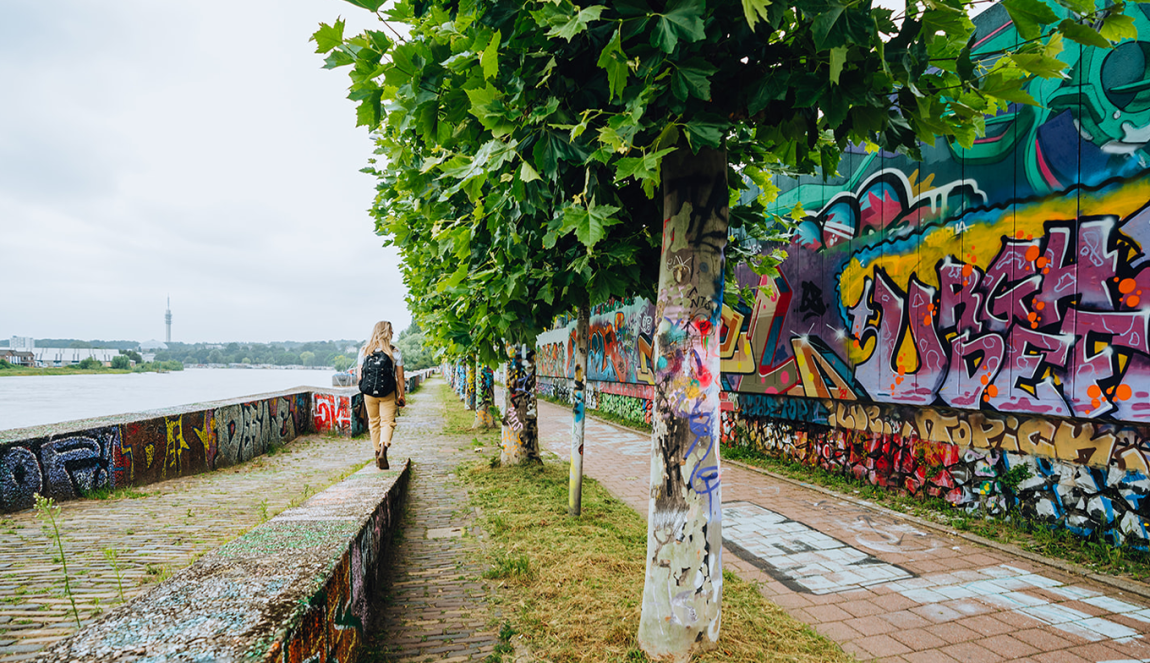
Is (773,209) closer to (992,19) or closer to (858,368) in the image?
(858,368)

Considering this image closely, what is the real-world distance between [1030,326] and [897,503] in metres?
2.58

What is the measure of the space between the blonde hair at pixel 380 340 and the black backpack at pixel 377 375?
0.14m

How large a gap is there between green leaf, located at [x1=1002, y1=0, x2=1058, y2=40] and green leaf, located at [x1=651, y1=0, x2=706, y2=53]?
113cm

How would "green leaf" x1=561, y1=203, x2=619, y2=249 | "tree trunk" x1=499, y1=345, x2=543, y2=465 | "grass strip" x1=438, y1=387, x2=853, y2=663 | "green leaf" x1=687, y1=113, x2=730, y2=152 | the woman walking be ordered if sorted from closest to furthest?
"green leaf" x1=687, y1=113, x2=730, y2=152
"green leaf" x1=561, y1=203, x2=619, y2=249
"grass strip" x1=438, y1=387, x2=853, y2=663
the woman walking
"tree trunk" x1=499, y1=345, x2=543, y2=465

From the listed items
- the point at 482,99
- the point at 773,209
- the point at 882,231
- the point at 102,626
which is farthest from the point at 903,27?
the point at 773,209

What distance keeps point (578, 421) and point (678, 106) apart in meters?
4.47

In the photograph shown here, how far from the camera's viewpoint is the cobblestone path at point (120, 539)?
12.5ft

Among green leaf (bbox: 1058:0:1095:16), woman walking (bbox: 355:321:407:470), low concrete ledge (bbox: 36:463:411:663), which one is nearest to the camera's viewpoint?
low concrete ledge (bbox: 36:463:411:663)

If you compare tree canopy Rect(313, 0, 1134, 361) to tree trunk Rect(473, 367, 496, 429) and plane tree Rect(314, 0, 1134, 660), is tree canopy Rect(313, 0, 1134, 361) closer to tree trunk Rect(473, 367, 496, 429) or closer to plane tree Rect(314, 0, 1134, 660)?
plane tree Rect(314, 0, 1134, 660)

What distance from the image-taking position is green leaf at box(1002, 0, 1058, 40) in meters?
2.15

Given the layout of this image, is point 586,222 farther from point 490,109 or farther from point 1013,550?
point 1013,550

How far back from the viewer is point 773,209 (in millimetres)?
10164

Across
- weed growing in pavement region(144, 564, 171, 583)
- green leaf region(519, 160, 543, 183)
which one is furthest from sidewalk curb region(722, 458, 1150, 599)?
weed growing in pavement region(144, 564, 171, 583)

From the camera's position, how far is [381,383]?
306 inches
